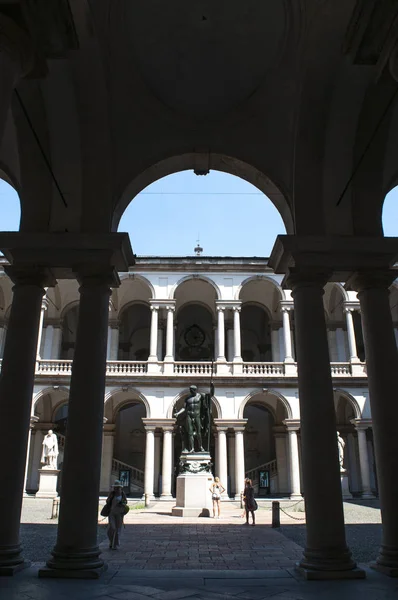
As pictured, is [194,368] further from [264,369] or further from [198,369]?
[264,369]

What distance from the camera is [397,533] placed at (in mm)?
5773

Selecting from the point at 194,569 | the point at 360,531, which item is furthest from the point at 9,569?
the point at 360,531

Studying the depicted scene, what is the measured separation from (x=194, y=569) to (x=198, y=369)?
19.7 meters

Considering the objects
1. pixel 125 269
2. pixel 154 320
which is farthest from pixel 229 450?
pixel 125 269

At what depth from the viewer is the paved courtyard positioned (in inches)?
188

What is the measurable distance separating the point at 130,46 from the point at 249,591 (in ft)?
22.1

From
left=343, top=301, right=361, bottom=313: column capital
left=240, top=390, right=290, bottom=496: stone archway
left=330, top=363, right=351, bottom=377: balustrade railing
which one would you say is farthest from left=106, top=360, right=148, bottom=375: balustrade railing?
left=343, top=301, right=361, bottom=313: column capital

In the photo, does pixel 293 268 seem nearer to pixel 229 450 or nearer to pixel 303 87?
pixel 303 87

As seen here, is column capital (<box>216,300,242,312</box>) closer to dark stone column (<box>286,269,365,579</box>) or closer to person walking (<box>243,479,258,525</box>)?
person walking (<box>243,479,258,525</box>)

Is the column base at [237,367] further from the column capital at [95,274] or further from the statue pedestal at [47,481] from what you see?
the column capital at [95,274]

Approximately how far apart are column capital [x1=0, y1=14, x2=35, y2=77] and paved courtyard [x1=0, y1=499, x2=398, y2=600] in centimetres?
444

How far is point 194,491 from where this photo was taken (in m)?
15.9

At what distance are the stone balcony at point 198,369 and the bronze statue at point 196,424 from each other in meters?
7.57

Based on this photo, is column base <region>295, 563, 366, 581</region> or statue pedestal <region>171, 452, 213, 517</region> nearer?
column base <region>295, 563, 366, 581</region>
